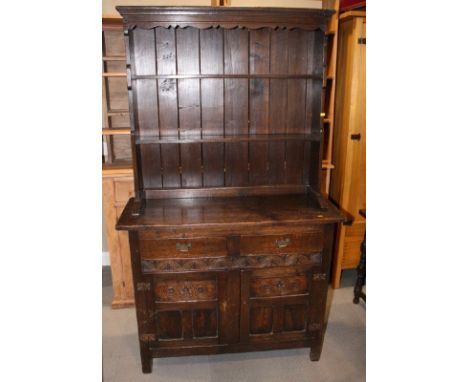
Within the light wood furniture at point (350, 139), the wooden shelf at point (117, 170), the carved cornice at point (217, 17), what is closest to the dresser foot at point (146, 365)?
the wooden shelf at point (117, 170)

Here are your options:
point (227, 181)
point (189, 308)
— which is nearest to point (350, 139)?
point (227, 181)

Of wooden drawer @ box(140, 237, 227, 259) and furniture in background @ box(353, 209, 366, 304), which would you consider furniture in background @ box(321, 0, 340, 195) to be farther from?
wooden drawer @ box(140, 237, 227, 259)

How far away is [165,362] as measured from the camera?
2.09 meters

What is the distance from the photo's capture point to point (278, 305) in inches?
76.0

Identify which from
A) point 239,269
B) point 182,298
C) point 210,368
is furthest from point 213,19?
point 210,368

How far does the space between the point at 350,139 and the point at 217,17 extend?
4.07 ft

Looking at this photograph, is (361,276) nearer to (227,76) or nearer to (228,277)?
(228,277)

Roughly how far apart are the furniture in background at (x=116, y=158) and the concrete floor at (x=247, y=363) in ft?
1.06

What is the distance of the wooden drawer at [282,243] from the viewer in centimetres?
181

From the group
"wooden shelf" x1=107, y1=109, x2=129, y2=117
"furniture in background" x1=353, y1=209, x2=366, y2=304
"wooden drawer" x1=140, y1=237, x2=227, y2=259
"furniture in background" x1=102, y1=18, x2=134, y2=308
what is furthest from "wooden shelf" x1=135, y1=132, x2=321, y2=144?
"furniture in background" x1=353, y1=209, x2=366, y2=304

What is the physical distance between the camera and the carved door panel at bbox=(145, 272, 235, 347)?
5.98 ft

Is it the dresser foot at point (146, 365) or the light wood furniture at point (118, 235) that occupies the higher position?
the light wood furniture at point (118, 235)

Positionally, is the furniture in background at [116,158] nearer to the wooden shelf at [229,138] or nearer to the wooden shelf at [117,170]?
the wooden shelf at [117,170]
